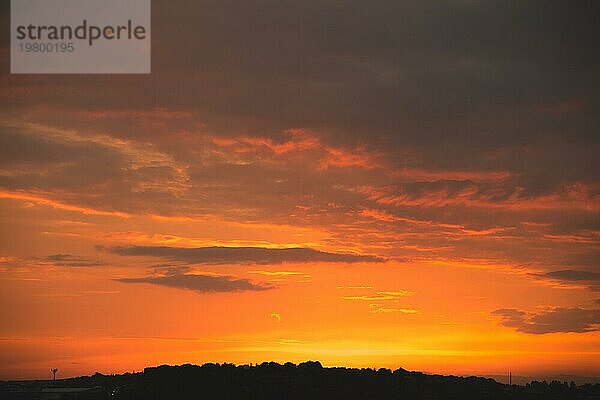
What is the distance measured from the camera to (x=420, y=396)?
196875 millimetres

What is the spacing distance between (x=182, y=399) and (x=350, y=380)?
4127 cm

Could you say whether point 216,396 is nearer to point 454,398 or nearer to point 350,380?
point 350,380

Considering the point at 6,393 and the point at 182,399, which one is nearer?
the point at 182,399

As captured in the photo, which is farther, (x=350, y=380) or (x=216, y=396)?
(x=350, y=380)

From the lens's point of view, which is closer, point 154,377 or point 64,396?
point 64,396

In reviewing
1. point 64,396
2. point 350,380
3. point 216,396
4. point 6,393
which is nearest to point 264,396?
point 216,396

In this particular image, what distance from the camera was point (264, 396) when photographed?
7175 inches

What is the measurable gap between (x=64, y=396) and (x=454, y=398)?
82739 mm

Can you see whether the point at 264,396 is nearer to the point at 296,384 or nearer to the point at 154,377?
the point at 296,384

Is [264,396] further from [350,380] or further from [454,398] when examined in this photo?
[454,398]

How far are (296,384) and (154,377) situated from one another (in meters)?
31.8

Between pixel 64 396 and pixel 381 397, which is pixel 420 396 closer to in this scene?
pixel 381 397

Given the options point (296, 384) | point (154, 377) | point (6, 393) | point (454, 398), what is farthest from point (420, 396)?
point (6, 393)

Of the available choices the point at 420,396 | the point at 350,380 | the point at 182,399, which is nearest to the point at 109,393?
the point at 182,399
